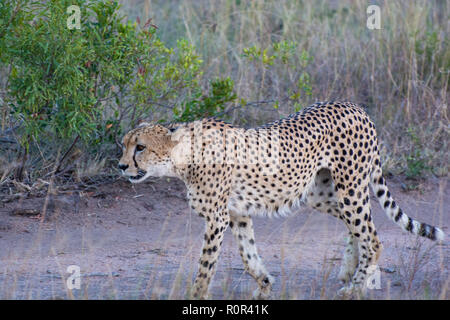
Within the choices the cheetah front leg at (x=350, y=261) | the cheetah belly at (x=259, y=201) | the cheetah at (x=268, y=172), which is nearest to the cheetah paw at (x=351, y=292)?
the cheetah at (x=268, y=172)

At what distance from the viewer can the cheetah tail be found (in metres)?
4.34

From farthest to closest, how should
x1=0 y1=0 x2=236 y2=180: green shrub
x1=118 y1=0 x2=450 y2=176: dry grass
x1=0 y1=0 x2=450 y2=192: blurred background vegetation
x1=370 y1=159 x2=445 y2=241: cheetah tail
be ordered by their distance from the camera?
1. x1=118 y1=0 x2=450 y2=176: dry grass
2. x1=0 y1=0 x2=450 y2=192: blurred background vegetation
3. x1=0 y1=0 x2=236 y2=180: green shrub
4. x1=370 y1=159 x2=445 y2=241: cheetah tail

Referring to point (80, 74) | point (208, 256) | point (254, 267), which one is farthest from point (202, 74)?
point (208, 256)

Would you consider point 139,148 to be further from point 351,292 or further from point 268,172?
point 351,292

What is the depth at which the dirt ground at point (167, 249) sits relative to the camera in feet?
13.5

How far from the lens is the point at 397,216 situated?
4410 millimetres

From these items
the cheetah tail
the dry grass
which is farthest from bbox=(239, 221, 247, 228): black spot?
the dry grass

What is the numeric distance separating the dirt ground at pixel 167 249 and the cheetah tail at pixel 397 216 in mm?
120

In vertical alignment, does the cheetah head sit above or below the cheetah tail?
above

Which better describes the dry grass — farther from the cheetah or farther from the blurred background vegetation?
the cheetah

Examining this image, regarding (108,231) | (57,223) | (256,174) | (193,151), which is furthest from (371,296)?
(57,223)

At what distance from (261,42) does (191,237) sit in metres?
3.56

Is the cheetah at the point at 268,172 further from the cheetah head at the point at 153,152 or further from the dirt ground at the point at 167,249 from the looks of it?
the dirt ground at the point at 167,249

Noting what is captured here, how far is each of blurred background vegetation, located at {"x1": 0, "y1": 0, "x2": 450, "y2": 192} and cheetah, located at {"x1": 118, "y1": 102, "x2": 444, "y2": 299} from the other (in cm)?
129
